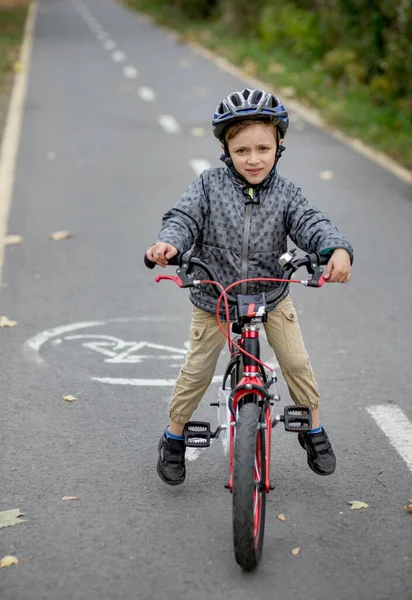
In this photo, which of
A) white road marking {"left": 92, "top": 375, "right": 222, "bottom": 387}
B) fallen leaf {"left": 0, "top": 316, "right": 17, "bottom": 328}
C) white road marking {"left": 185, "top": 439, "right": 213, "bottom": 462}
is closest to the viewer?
white road marking {"left": 185, "top": 439, "right": 213, "bottom": 462}

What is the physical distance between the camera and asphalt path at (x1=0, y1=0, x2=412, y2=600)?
4008 millimetres

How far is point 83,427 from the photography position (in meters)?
5.40

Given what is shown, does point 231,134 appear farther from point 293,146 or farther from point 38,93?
point 38,93

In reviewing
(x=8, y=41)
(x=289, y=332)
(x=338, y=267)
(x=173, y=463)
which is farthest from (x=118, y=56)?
(x=338, y=267)

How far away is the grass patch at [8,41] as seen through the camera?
62.2 feet

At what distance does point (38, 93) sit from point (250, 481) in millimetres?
15329

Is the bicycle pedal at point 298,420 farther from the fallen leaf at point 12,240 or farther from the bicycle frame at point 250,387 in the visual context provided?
the fallen leaf at point 12,240

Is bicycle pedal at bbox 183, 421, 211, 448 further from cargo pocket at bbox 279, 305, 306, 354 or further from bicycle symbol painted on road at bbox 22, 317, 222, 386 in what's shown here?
bicycle symbol painted on road at bbox 22, 317, 222, 386

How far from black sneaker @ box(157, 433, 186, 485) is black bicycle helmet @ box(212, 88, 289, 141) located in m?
1.34

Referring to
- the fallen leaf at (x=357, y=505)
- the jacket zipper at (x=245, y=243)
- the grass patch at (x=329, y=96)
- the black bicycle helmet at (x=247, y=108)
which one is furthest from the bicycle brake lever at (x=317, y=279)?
the grass patch at (x=329, y=96)

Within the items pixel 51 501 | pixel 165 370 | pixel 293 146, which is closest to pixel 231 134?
pixel 51 501

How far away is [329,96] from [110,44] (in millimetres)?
12601

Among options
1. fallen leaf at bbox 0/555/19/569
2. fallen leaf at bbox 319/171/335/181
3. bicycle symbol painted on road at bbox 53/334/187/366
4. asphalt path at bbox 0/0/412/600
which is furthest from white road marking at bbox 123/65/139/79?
fallen leaf at bbox 0/555/19/569

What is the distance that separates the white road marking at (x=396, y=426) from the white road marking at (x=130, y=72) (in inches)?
645
